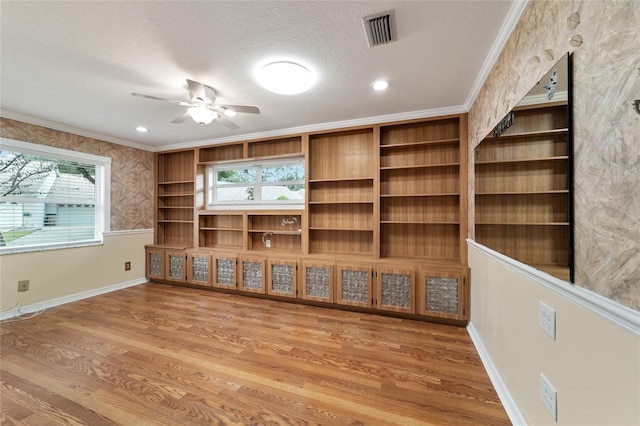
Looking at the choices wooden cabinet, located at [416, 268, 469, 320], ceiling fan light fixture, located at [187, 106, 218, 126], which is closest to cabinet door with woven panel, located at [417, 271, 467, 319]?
wooden cabinet, located at [416, 268, 469, 320]

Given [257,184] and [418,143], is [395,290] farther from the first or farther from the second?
[257,184]

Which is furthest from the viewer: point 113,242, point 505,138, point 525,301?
point 113,242

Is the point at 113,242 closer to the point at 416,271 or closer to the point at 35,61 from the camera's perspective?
the point at 35,61

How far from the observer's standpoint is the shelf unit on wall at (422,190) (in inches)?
122

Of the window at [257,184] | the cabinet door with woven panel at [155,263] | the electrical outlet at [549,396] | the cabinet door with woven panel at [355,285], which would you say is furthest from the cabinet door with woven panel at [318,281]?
the cabinet door with woven panel at [155,263]

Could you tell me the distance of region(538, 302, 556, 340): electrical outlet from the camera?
114cm

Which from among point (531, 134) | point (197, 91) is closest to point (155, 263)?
point (197, 91)

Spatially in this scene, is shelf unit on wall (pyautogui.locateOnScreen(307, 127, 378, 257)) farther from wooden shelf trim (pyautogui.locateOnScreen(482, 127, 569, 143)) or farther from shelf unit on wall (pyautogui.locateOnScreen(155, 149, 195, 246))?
shelf unit on wall (pyautogui.locateOnScreen(155, 149, 195, 246))

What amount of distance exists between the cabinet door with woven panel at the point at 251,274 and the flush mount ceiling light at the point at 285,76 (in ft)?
7.89

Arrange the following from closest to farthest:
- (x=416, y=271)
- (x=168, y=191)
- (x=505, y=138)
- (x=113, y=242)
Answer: (x=505, y=138) → (x=416, y=271) → (x=113, y=242) → (x=168, y=191)

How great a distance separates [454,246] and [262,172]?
3.05 meters

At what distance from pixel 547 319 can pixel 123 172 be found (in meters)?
5.49

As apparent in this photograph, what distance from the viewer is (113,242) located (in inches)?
161

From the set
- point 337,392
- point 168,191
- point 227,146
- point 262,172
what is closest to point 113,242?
point 168,191
